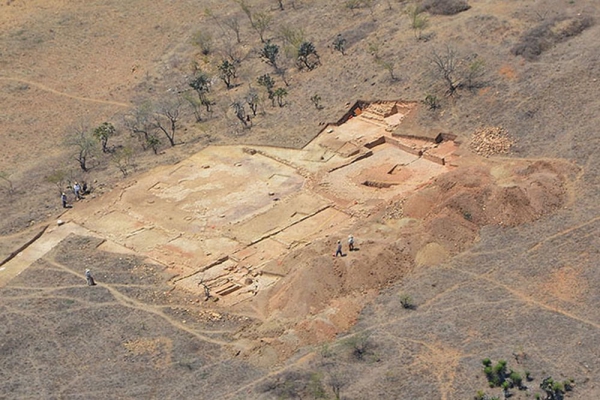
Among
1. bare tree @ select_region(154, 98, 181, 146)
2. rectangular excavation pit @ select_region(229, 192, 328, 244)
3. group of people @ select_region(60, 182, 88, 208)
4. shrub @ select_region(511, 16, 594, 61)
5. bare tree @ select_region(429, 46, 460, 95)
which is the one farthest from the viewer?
bare tree @ select_region(154, 98, 181, 146)

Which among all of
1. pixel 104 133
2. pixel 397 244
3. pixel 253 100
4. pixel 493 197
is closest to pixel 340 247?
pixel 397 244

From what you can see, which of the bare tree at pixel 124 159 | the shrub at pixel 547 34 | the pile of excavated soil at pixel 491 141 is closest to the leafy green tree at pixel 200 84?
the bare tree at pixel 124 159

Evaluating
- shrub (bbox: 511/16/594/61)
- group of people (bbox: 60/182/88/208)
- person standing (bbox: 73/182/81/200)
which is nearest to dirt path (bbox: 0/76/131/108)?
group of people (bbox: 60/182/88/208)

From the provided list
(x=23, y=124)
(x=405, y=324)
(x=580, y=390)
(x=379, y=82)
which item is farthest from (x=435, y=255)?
(x=23, y=124)

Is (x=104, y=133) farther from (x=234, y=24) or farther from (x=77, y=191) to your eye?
(x=234, y=24)

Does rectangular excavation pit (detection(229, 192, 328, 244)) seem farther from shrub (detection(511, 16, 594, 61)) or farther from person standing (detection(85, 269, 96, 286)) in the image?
shrub (detection(511, 16, 594, 61))

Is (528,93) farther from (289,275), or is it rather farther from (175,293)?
(175,293)
